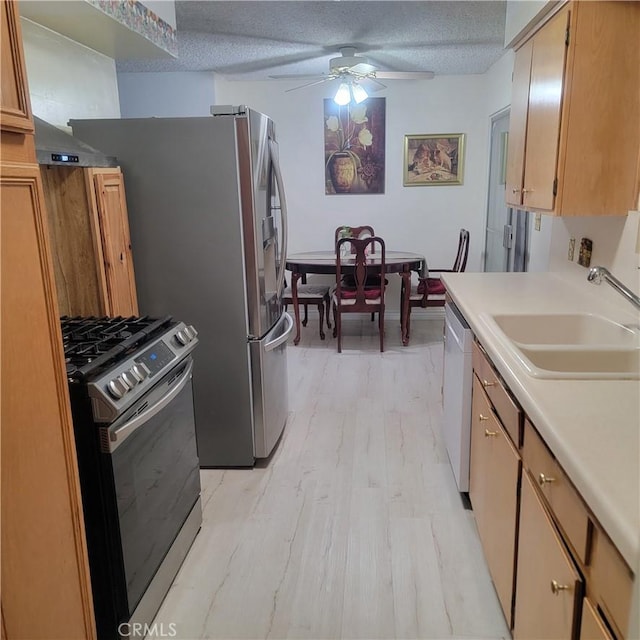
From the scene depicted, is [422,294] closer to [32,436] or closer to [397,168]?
[397,168]

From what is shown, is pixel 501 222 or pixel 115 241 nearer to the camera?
pixel 115 241

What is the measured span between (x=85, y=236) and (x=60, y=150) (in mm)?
391

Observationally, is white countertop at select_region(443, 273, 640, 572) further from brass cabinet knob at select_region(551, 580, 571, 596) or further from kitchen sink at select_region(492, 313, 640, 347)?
brass cabinet knob at select_region(551, 580, 571, 596)

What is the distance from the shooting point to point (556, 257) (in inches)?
113

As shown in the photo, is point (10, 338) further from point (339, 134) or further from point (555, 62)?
point (339, 134)

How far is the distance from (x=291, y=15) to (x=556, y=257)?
216 centimetres

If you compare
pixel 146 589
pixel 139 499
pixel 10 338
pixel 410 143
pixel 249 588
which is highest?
pixel 410 143

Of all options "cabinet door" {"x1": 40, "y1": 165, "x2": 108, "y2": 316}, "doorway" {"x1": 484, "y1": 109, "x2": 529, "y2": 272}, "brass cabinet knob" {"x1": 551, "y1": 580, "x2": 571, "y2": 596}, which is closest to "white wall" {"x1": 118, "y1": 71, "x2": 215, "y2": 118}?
"doorway" {"x1": 484, "y1": 109, "x2": 529, "y2": 272}

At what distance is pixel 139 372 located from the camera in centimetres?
164

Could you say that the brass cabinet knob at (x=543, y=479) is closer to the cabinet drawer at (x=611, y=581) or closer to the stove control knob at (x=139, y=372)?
the cabinet drawer at (x=611, y=581)

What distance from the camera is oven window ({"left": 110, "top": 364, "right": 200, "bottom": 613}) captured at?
5.27 ft

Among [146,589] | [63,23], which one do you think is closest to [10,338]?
[146,589]

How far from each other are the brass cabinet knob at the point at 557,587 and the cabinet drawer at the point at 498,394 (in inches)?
16.0

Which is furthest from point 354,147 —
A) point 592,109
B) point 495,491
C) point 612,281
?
point 495,491
